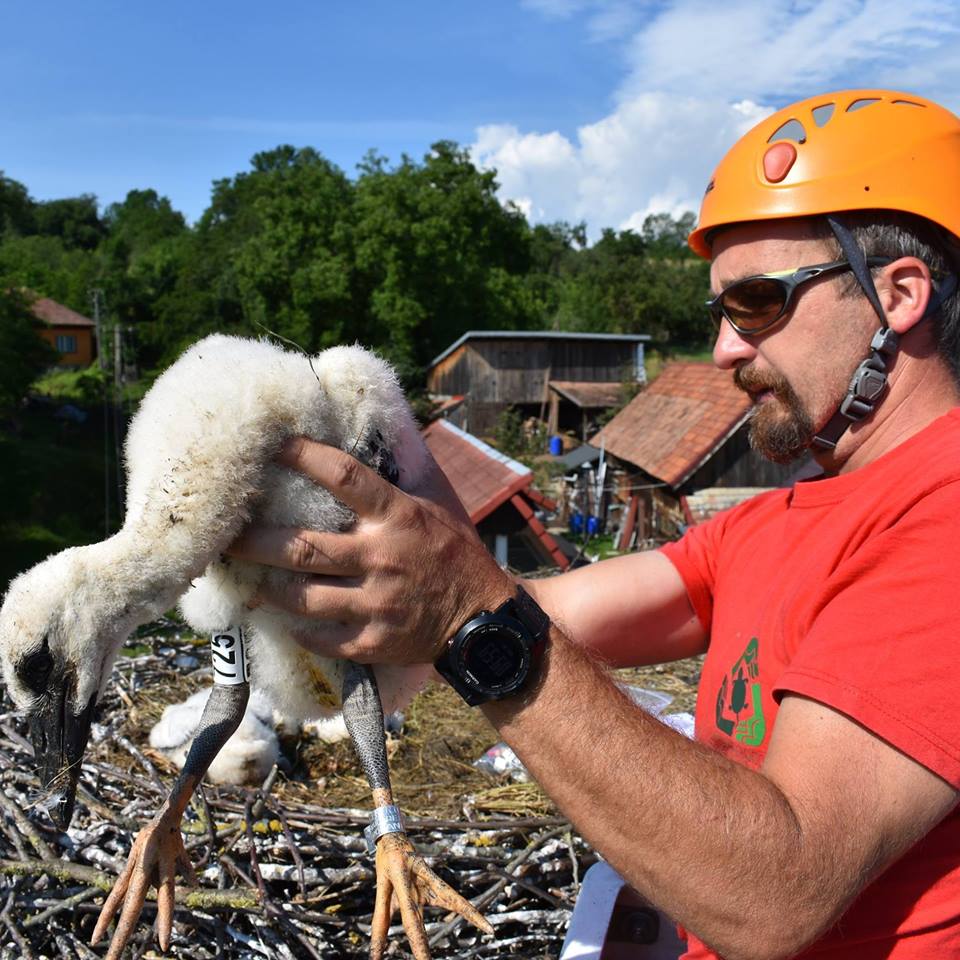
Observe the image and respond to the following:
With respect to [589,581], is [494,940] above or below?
below

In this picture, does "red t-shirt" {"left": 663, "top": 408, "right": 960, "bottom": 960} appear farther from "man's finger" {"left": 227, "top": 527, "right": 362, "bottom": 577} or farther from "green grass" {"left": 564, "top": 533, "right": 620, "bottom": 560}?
"green grass" {"left": 564, "top": 533, "right": 620, "bottom": 560}

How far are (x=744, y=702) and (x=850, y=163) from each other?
1.33 meters

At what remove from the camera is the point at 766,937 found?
1472mm

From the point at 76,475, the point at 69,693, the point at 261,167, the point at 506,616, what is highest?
the point at 261,167

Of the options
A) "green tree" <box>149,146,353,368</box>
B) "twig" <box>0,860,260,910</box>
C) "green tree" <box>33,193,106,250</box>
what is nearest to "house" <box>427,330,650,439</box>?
"green tree" <box>149,146,353,368</box>

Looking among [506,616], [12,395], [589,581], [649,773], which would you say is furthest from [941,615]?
[12,395]

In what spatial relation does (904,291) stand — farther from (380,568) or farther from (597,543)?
(597,543)

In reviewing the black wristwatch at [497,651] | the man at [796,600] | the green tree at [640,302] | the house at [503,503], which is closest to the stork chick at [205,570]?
the man at [796,600]

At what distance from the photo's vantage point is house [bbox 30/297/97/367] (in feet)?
165

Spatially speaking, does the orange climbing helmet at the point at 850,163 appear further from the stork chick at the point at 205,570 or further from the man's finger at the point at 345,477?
the man's finger at the point at 345,477

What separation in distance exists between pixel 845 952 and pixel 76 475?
92.6 ft

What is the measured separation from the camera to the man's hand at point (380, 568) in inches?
72.7

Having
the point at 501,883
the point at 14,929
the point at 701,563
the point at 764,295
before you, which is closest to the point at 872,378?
the point at 764,295

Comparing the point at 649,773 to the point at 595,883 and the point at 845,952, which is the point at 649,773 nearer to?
the point at 845,952
